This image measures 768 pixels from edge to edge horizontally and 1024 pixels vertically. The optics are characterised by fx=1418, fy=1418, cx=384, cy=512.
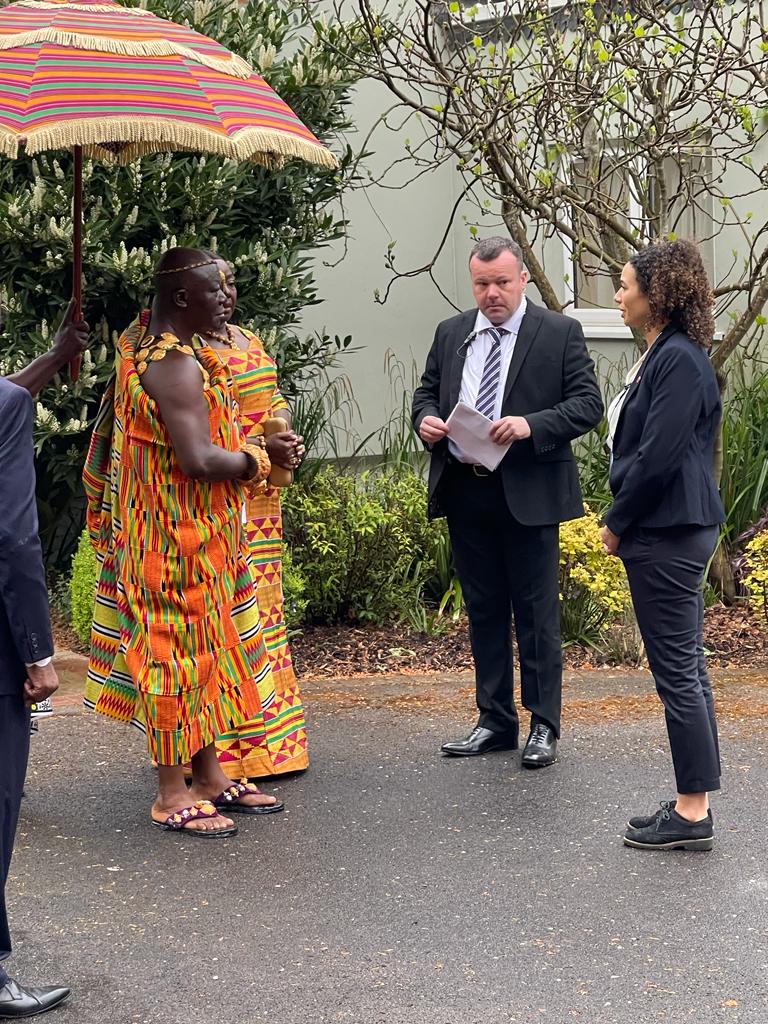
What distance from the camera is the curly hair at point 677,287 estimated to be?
16.2ft

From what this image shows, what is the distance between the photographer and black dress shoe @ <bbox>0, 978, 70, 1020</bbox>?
150 inches

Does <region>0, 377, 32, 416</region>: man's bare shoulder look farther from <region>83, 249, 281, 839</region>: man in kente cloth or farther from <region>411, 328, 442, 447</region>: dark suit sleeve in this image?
<region>411, 328, 442, 447</region>: dark suit sleeve

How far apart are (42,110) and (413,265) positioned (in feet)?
23.8

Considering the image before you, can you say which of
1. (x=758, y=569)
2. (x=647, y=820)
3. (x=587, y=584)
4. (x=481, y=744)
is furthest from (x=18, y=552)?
(x=758, y=569)

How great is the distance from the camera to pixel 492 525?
6.19 meters

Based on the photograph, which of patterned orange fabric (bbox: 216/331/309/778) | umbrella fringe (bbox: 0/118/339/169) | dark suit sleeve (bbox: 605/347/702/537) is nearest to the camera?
umbrella fringe (bbox: 0/118/339/169)

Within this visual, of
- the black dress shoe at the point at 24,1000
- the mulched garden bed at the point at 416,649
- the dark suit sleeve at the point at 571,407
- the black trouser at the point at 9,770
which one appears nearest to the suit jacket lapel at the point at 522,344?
the dark suit sleeve at the point at 571,407

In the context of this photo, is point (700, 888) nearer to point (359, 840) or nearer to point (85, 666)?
point (359, 840)

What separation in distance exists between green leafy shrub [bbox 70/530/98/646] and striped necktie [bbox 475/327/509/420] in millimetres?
2660

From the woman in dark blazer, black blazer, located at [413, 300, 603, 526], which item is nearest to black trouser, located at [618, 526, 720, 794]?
the woman in dark blazer

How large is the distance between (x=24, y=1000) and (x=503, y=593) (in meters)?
3.04

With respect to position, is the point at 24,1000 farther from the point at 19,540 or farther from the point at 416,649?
the point at 416,649

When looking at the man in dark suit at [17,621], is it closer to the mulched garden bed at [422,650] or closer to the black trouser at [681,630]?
the black trouser at [681,630]

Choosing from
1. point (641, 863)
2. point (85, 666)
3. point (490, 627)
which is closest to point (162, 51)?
point (490, 627)
